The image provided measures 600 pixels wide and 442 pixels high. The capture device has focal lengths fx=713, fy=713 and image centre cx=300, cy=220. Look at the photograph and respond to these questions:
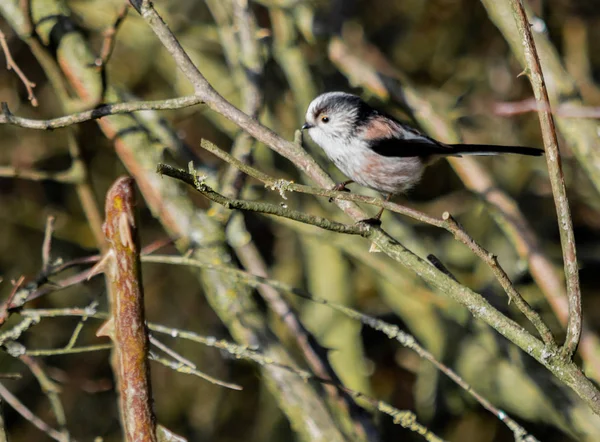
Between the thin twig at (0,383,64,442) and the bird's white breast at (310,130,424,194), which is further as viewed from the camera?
the bird's white breast at (310,130,424,194)

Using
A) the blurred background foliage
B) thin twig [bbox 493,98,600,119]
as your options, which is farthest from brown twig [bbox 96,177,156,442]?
thin twig [bbox 493,98,600,119]

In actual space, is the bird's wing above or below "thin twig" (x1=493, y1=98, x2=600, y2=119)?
below

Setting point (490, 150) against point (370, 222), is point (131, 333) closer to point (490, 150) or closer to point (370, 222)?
point (370, 222)

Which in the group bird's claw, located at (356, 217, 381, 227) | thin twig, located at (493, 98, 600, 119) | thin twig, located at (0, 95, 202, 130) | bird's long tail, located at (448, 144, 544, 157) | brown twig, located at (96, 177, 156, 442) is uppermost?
thin twig, located at (493, 98, 600, 119)

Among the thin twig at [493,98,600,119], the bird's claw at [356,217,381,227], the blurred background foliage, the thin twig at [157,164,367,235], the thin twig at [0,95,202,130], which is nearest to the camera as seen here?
the thin twig at [157,164,367,235]

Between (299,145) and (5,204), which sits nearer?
(299,145)

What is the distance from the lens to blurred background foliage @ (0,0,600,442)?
5008 millimetres

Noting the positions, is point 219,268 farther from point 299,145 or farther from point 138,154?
point 138,154

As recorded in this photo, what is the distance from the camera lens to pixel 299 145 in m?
2.83

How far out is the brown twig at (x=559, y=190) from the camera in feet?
7.22

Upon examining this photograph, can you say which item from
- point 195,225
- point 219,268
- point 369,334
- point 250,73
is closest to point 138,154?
point 195,225

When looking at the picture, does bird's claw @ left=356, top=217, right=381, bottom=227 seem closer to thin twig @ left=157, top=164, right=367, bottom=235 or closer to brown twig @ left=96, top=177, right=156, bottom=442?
thin twig @ left=157, top=164, right=367, bottom=235

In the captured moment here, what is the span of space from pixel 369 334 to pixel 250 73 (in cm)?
341

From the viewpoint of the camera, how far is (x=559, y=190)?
221 centimetres
